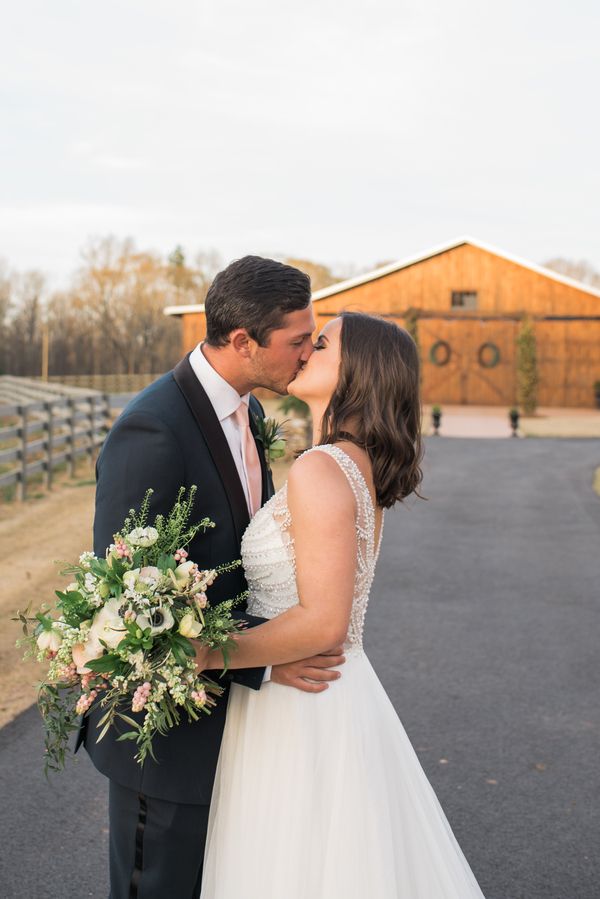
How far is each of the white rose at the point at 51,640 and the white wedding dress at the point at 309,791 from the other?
2.12ft

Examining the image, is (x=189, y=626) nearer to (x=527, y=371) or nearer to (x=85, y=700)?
(x=85, y=700)

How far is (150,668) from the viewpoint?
235cm

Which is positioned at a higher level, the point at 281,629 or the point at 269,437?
the point at 269,437

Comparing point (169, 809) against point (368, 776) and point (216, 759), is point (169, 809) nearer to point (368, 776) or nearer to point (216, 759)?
point (216, 759)

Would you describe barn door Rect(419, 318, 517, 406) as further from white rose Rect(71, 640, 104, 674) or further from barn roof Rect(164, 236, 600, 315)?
white rose Rect(71, 640, 104, 674)

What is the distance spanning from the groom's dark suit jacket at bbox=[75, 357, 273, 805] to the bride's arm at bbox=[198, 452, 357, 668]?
0.11 m

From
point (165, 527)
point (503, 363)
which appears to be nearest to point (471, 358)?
point (503, 363)

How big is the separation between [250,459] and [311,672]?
0.74 m

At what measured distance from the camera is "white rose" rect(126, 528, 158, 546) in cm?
238

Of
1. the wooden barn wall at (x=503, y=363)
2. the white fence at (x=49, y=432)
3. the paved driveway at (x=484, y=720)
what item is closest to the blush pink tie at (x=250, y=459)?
the paved driveway at (x=484, y=720)

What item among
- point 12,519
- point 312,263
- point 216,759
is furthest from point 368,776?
point 312,263

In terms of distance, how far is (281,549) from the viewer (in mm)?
2805

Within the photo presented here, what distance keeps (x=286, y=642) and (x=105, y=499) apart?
2.07ft

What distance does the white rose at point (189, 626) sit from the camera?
2312 millimetres
